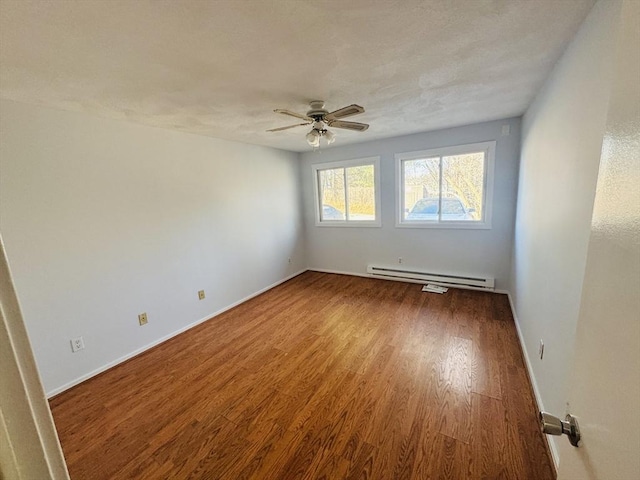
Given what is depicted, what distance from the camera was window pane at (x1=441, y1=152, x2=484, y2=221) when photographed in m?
3.54

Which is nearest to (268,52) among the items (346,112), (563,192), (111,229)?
(346,112)

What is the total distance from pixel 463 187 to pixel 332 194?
6.84 feet

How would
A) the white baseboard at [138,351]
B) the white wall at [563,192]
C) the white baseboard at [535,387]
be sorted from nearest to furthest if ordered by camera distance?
the white wall at [563,192], the white baseboard at [535,387], the white baseboard at [138,351]

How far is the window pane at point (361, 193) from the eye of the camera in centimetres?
432

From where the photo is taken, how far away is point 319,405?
1.87 meters

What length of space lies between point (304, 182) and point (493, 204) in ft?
9.89

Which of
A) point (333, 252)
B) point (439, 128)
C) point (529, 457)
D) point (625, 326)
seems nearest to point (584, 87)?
point (625, 326)

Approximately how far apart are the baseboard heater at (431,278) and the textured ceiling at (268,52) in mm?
2311

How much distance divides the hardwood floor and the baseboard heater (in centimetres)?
63

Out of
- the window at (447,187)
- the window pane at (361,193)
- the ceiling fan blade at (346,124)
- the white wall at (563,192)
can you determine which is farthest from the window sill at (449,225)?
the ceiling fan blade at (346,124)

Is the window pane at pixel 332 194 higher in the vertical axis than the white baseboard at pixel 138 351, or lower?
higher

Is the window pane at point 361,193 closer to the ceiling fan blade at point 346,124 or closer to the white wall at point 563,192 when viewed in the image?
the ceiling fan blade at point 346,124

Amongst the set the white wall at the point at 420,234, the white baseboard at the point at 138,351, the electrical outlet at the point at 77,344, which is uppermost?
the white wall at the point at 420,234

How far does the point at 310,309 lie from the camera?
3.44 metres
